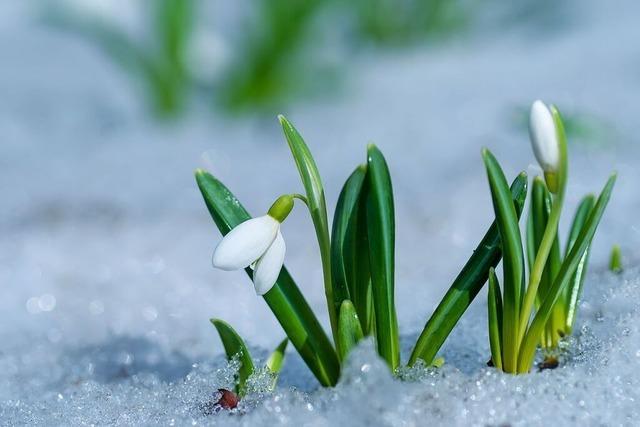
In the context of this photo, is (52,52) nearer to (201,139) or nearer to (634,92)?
(201,139)

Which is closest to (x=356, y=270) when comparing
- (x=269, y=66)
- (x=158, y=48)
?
(x=269, y=66)

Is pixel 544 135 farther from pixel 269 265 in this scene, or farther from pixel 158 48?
pixel 158 48

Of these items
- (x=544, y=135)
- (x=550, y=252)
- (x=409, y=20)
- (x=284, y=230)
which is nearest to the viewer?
(x=544, y=135)

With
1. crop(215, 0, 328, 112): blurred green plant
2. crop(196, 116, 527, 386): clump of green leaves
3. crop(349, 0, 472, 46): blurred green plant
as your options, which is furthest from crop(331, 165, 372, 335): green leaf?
crop(349, 0, 472, 46): blurred green plant

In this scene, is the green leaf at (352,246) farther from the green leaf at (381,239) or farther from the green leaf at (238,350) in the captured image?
the green leaf at (238,350)

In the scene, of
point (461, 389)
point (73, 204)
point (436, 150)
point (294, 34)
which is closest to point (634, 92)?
point (436, 150)

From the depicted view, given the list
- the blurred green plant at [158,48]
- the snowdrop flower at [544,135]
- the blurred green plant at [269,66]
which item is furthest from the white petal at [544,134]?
the blurred green plant at [158,48]

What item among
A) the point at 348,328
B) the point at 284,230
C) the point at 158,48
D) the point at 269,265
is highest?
the point at 269,265
